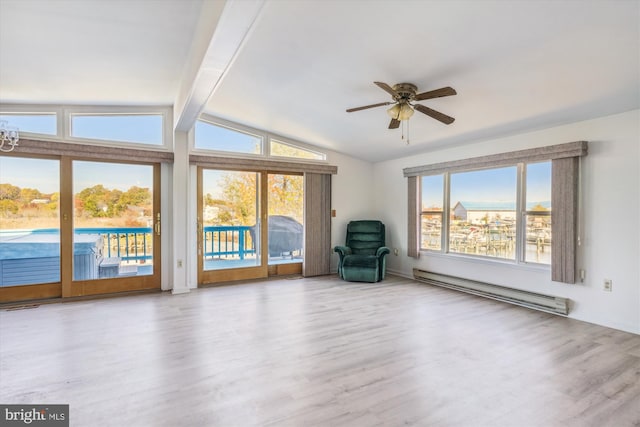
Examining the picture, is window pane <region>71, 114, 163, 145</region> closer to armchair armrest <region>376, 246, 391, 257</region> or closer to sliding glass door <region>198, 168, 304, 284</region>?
sliding glass door <region>198, 168, 304, 284</region>

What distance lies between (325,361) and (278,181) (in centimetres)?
378

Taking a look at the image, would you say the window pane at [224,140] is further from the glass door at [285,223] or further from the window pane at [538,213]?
the window pane at [538,213]

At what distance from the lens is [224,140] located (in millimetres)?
5391

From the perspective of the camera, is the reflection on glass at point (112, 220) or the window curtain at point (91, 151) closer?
the window curtain at point (91, 151)

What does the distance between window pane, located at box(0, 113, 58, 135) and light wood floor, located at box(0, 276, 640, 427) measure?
232 centimetres

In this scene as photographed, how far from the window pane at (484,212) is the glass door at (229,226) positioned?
3323 millimetres

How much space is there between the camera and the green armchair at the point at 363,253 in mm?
5492

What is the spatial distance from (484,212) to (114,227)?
5543 mm

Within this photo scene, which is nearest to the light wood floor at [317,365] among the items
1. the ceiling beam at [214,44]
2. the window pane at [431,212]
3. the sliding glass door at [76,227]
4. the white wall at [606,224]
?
the white wall at [606,224]

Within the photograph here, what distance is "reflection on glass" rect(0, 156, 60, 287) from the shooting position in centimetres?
409

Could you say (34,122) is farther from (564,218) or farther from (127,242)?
(564,218)

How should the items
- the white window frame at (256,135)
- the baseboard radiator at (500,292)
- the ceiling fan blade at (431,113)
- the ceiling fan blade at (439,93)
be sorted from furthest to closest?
the white window frame at (256,135), the baseboard radiator at (500,292), the ceiling fan blade at (431,113), the ceiling fan blade at (439,93)

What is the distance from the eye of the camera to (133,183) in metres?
4.79

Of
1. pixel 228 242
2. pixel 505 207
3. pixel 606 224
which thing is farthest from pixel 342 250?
pixel 606 224
